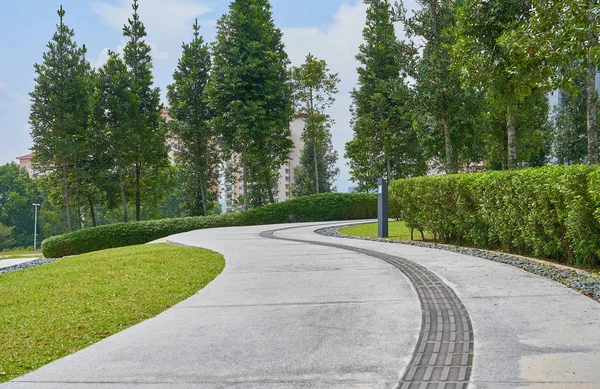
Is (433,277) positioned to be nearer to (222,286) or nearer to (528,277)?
(528,277)

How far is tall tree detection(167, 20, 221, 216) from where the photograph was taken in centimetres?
3984

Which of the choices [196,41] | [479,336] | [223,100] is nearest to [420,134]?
[223,100]

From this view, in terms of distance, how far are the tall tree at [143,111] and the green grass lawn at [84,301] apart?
3019 cm

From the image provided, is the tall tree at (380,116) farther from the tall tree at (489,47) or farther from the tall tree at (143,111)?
the tall tree at (489,47)

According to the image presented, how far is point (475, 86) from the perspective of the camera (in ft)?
52.7

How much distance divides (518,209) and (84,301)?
8006 mm

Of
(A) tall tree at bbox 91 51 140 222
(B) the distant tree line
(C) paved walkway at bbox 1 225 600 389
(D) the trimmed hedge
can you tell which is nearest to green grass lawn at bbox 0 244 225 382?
(C) paved walkway at bbox 1 225 600 389

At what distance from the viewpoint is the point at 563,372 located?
3.69 metres

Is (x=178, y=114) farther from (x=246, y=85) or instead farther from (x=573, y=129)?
(x=573, y=129)

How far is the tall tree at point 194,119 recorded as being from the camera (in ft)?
131

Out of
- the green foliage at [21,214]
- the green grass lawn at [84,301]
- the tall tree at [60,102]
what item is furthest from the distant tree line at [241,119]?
the green foliage at [21,214]

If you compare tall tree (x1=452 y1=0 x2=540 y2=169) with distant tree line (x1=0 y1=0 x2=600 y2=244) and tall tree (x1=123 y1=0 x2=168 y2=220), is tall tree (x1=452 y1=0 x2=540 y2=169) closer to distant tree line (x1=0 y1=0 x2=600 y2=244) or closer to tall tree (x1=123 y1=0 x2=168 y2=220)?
distant tree line (x1=0 y1=0 x2=600 y2=244)

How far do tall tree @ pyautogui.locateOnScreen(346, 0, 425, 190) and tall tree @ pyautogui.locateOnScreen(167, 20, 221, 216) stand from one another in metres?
12.3

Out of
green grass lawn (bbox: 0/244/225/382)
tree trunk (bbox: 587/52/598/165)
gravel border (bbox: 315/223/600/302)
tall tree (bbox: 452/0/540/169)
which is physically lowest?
green grass lawn (bbox: 0/244/225/382)
